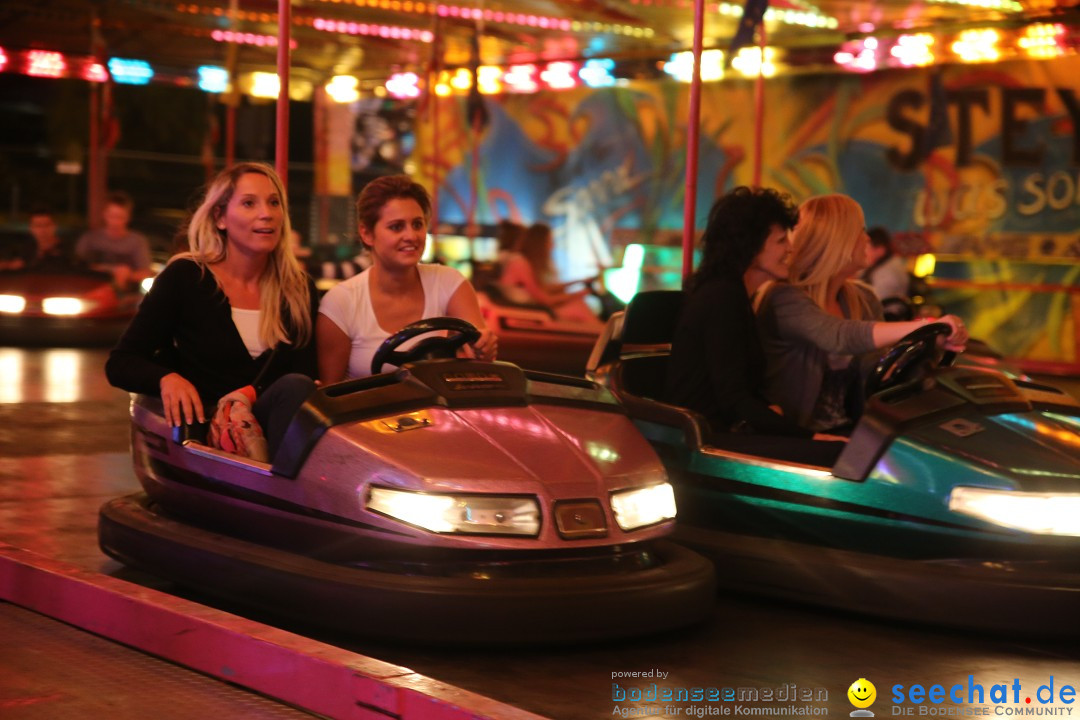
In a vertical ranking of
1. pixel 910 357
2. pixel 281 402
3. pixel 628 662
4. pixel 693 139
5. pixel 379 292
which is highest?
pixel 693 139

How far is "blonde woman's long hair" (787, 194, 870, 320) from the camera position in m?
3.74

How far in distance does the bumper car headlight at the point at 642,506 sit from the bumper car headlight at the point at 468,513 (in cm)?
20

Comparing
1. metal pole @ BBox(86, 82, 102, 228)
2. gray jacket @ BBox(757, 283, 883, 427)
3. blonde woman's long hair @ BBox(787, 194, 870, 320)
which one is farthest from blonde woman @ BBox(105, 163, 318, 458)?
metal pole @ BBox(86, 82, 102, 228)

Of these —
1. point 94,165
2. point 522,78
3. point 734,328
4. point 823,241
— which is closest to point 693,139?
point 823,241

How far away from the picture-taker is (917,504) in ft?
10.2

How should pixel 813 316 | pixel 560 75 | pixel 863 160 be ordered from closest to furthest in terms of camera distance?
pixel 813 316 < pixel 863 160 < pixel 560 75

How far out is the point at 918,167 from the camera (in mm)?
10797

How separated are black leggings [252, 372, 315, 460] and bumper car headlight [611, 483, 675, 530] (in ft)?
2.25

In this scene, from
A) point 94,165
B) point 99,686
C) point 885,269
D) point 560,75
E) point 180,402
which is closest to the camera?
point 99,686

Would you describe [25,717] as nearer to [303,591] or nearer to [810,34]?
[303,591]

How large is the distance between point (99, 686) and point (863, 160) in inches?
369

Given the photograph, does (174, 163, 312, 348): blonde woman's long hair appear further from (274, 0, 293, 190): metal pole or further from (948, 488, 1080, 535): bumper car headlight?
(948, 488, 1080, 535): bumper car headlight

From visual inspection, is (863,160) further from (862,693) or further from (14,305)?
(862,693)

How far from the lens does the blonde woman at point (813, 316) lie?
371 centimetres
